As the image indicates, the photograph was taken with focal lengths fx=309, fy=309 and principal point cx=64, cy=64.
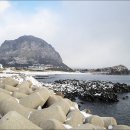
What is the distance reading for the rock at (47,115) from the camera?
556 inches

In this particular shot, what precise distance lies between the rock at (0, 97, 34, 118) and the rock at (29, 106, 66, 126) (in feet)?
2.01

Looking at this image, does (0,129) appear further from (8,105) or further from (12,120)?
(8,105)

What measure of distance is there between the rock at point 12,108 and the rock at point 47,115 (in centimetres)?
61

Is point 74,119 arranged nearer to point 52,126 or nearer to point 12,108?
point 52,126

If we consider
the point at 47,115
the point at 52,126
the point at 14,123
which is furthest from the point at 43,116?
the point at 14,123

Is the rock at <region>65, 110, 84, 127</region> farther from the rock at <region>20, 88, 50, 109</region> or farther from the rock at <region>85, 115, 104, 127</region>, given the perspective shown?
the rock at <region>20, 88, 50, 109</region>

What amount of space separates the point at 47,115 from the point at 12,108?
207cm

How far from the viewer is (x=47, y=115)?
46.9 ft

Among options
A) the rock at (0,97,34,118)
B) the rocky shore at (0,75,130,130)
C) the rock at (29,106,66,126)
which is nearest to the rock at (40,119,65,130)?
the rocky shore at (0,75,130,130)

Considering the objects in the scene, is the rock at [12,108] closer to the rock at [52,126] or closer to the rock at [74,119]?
the rock at [74,119]

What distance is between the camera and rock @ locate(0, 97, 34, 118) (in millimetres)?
15258

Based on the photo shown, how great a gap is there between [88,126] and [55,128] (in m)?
1.37

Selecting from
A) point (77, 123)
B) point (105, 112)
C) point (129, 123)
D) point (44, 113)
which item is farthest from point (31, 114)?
point (105, 112)

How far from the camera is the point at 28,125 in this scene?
1219 cm
